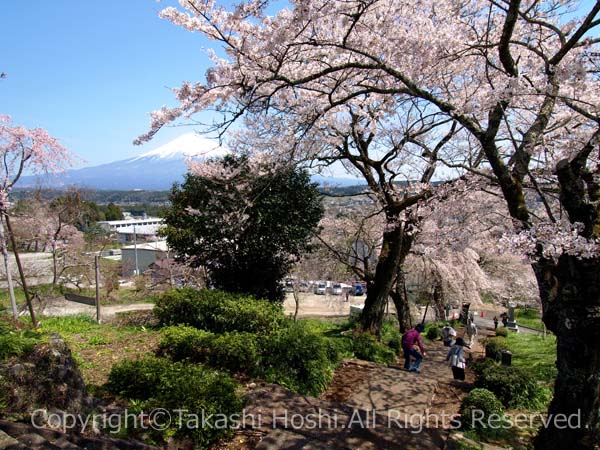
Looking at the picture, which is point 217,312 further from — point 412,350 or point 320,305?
point 320,305

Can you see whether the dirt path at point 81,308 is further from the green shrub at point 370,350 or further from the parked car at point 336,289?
the parked car at point 336,289

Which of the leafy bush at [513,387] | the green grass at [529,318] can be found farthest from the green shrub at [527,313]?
the leafy bush at [513,387]

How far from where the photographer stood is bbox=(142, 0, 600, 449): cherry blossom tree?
153 inches

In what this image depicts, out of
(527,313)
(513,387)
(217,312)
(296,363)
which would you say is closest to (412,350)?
(513,387)

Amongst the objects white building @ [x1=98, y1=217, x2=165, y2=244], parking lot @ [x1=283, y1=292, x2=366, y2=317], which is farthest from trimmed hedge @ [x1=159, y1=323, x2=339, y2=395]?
parking lot @ [x1=283, y1=292, x2=366, y2=317]

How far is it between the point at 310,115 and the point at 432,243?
24.5 ft

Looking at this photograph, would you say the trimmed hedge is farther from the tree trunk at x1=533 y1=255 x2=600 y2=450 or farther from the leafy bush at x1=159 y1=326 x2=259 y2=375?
the tree trunk at x1=533 y1=255 x2=600 y2=450

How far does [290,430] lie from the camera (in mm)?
4062

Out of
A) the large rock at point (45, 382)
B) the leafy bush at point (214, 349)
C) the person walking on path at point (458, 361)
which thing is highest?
the large rock at point (45, 382)

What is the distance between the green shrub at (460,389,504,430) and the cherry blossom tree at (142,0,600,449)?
0.97 m

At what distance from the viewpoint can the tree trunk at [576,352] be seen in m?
3.74

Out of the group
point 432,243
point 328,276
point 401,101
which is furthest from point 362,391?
point 328,276

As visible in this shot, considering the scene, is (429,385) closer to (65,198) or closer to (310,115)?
(310,115)

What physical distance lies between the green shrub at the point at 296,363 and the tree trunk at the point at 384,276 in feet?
12.0
